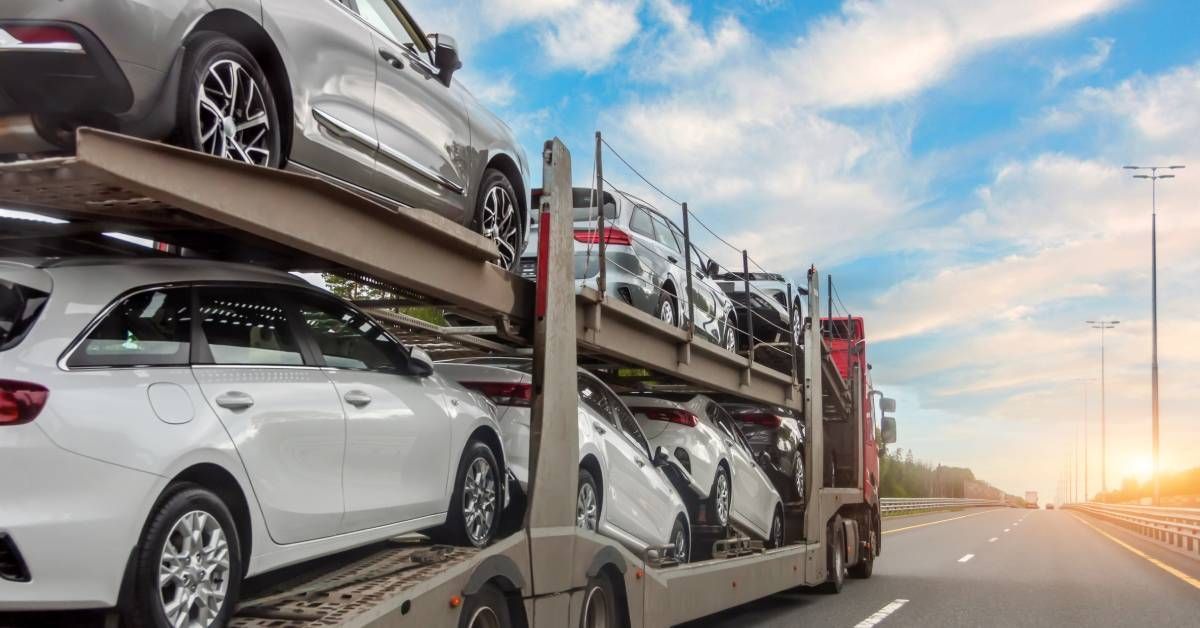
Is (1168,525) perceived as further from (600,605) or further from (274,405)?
(274,405)

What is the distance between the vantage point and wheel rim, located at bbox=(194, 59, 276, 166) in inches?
164

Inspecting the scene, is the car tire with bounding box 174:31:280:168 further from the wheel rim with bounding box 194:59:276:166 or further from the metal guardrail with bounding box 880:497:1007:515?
the metal guardrail with bounding box 880:497:1007:515

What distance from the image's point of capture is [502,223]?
668 cm

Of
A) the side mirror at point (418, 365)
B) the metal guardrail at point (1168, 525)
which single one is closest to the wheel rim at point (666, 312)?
the side mirror at point (418, 365)

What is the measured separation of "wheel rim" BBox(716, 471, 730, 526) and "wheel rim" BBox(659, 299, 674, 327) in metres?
1.40

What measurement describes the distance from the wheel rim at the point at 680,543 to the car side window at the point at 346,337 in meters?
3.88

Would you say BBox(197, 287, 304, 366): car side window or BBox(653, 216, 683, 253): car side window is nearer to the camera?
BBox(197, 287, 304, 366): car side window

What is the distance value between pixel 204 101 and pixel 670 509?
5.19 m

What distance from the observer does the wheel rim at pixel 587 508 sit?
6.85m

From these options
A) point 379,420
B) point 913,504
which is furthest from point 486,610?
point 913,504

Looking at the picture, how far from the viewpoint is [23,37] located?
349 cm

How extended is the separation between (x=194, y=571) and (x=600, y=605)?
3465mm

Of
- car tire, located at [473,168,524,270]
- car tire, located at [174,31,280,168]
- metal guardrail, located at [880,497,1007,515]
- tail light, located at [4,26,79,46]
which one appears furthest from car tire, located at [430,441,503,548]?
metal guardrail, located at [880,497,1007,515]

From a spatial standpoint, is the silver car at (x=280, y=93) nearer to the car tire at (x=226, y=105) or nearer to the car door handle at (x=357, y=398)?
the car tire at (x=226, y=105)
